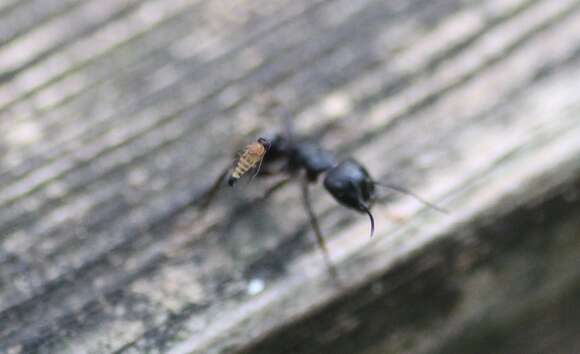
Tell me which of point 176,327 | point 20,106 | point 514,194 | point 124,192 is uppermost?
point 20,106

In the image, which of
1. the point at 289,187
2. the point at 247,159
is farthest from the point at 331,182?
the point at 247,159

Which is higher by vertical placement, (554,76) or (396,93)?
(396,93)

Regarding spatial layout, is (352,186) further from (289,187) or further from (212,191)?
(212,191)

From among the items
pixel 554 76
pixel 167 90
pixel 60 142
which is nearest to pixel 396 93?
pixel 554 76

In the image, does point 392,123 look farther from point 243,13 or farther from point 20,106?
point 20,106

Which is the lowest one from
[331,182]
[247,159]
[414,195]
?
[414,195]

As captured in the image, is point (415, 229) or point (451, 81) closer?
point (415, 229)
